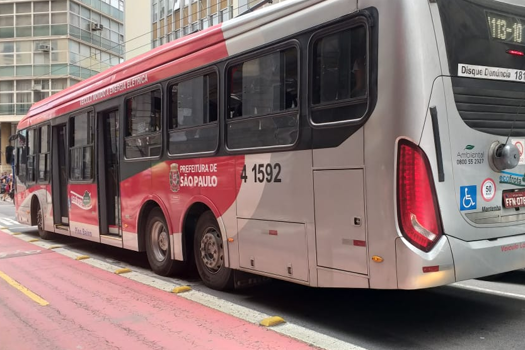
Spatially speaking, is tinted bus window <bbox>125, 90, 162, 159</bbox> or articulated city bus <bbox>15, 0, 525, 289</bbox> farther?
tinted bus window <bbox>125, 90, 162, 159</bbox>

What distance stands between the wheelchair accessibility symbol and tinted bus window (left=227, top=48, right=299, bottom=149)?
5.47 feet

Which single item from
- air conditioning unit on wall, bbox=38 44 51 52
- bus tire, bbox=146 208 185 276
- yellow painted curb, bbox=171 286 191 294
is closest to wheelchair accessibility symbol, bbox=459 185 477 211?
yellow painted curb, bbox=171 286 191 294

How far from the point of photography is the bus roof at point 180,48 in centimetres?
516

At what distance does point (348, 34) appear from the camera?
4.36 meters

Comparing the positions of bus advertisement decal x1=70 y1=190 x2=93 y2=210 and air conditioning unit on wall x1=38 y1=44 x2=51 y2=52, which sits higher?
air conditioning unit on wall x1=38 y1=44 x2=51 y2=52

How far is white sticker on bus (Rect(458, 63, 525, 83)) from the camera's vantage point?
4246mm

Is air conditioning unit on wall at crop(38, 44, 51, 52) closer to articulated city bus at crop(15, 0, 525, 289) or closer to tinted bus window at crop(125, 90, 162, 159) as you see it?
tinted bus window at crop(125, 90, 162, 159)

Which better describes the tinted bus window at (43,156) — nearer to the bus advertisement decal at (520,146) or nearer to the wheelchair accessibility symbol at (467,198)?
the wheelchair accessibility symbol at (467,198)

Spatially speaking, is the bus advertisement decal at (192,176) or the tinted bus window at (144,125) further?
the tinted bus window at (144,125)

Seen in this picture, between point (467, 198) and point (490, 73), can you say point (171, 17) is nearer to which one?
point (490, 73)

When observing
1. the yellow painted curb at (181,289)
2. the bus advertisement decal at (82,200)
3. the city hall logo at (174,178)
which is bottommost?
the yellow painted curb at (181,289)

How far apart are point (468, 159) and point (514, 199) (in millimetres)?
706

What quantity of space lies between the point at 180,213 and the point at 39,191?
6937 mm

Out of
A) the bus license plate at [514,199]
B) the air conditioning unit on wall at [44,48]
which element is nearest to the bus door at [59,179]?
the bus license plate at [514,199]
